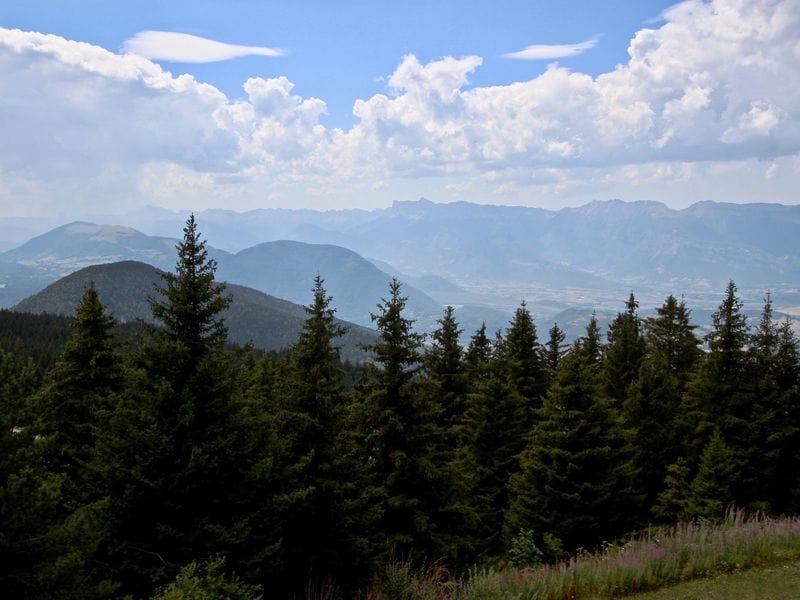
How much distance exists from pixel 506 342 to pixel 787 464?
580 inches

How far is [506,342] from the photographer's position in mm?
33812

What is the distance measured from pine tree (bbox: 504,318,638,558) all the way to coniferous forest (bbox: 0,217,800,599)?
0.09m

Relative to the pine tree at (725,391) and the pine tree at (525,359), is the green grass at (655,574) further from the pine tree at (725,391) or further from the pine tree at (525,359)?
the pine tree at (525,359)

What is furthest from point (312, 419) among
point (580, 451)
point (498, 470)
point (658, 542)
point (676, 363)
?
point (676, 363)

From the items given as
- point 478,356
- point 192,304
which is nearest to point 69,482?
point 192,304

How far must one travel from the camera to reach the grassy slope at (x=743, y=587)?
686 cm

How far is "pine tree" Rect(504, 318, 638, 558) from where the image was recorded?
2262 centimetres

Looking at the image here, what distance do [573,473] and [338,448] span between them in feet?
36.5

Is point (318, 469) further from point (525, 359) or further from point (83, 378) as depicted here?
point (525, 359)

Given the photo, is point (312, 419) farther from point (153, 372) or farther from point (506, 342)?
point (506, 342)

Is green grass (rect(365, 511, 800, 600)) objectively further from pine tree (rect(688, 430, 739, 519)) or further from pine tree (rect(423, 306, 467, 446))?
pine tree (rect(423, 306, 467, 446))

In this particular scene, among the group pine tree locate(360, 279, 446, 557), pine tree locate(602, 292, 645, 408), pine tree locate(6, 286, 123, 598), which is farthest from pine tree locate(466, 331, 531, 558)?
pine tree locate(6, 286, 123, 598)

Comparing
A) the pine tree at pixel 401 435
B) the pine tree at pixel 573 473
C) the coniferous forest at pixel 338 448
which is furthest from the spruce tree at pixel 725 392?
the pine tree at pixel 401 435

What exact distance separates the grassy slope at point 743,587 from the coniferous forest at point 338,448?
17.8ft
